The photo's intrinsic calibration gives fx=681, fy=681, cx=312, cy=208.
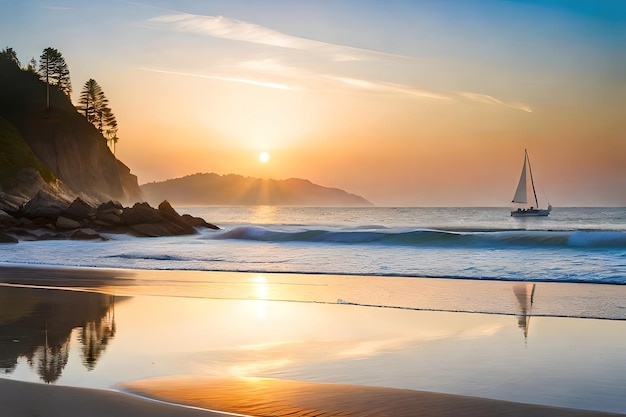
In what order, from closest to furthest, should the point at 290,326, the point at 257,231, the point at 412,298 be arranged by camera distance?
1. the point at 290,326
2. the point at 412,298
3. the point at 257,231

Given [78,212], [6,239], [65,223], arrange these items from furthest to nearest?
1. [78,212]
2. [65,223]
3. [6,239]

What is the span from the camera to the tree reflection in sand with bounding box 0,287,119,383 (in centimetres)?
816

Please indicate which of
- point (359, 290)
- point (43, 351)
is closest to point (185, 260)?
point (359, 290)

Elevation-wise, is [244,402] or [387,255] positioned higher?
[244,402]

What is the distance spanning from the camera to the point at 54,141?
263 feet

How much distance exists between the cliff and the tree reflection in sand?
53895 mm

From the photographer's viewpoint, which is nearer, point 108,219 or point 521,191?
point 108,219

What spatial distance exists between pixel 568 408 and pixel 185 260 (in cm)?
2226

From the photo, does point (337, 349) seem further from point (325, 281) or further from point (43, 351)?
point (325, 281)

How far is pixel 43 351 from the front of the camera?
870 centimetres

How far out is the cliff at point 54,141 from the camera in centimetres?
6950

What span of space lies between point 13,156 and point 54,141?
15.6 metres

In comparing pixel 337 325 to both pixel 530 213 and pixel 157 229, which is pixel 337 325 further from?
pixel 530 213

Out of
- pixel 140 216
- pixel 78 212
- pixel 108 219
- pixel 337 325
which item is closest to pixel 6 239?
Result: pixel 78 212
